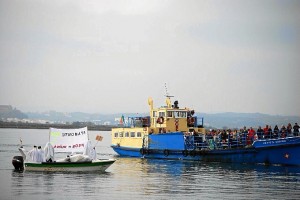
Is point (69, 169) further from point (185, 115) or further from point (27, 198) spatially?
point (185, 115)

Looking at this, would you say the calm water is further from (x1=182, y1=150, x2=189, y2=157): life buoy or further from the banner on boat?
(x1=182, y1=150, x2=189, y2=157): life buoy

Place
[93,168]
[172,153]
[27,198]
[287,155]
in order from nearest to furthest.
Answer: [27,198]
[93,168]
[287,155]
[172,153]

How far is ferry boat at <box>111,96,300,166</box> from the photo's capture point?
45544 mm

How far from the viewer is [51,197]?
28719 mm

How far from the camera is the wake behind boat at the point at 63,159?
38.7 metres

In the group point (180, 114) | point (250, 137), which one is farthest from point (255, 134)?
point (180, 114)

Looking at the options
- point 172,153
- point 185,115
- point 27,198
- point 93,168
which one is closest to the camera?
point 27,198

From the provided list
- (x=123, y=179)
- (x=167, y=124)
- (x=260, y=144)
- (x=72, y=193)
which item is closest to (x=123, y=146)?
(x=167, y=124)

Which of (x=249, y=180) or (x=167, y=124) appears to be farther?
(x=167, y=124)

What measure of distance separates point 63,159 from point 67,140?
156cm

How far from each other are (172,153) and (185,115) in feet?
15.8

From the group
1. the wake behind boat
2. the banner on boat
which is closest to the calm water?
the wake behind boat

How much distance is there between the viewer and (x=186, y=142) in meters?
50.0

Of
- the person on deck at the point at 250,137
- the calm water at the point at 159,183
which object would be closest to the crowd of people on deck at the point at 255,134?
the person on deck at the point at 250,137
